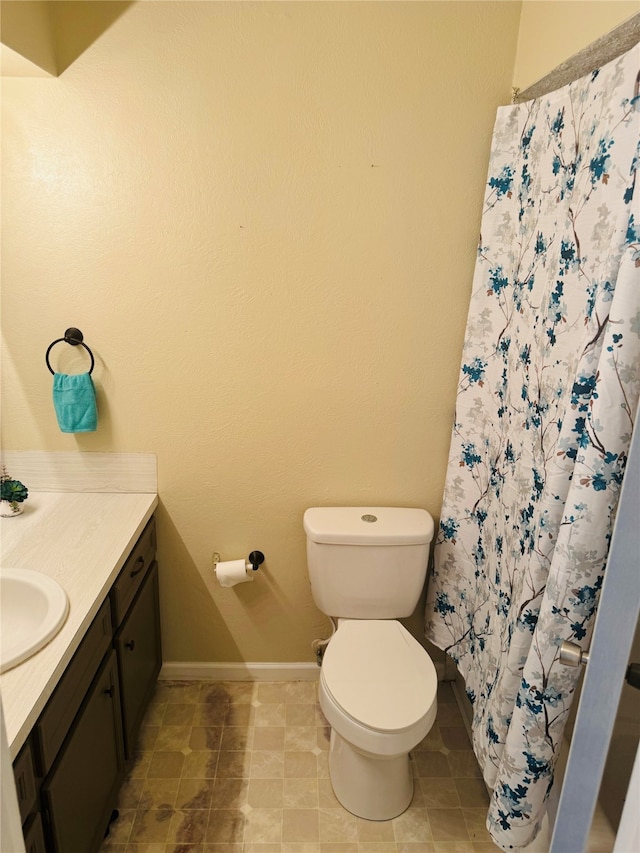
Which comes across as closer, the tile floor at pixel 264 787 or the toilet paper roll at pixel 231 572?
→ the tile floor at pixel 264 787

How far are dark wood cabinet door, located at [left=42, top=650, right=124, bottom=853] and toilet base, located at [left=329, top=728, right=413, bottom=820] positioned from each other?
0.68 metres

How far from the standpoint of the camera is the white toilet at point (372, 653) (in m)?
1.57

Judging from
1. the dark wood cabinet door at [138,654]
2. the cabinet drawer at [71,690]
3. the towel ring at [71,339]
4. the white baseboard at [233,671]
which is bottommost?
the white baseboard at [233,671]

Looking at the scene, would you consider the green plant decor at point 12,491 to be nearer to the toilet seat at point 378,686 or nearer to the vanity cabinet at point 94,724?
the vanity cabinet at point 94,724

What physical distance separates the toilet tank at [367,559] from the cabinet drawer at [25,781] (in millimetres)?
1003

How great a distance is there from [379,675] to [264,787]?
56cm

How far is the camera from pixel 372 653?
1775 mm

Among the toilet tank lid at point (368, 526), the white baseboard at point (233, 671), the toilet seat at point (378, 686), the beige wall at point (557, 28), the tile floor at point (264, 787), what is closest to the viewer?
the beige wall at point (557, 28)

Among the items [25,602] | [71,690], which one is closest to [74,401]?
[25,602]

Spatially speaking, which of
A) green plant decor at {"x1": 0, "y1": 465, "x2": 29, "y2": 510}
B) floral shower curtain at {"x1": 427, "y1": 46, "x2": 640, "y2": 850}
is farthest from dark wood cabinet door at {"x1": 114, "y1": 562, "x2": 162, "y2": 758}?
floral shower curtain at {"x1": 427, "y1": 46, "x2": 640, "y2": 850}

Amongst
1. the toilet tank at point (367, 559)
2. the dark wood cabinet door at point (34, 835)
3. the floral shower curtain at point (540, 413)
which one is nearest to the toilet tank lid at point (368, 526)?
the toilet tank at point (367, 559)

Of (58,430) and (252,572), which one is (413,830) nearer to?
(252,572)

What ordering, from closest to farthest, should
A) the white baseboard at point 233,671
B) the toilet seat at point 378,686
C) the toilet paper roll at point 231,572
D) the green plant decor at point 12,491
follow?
the toilet seat at point 378,686, the green plant decor at point 12,491, the toilet paper roll at point 231,572, the white baseboard at point 233,671

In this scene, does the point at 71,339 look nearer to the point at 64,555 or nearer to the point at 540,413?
the point at 64,555
